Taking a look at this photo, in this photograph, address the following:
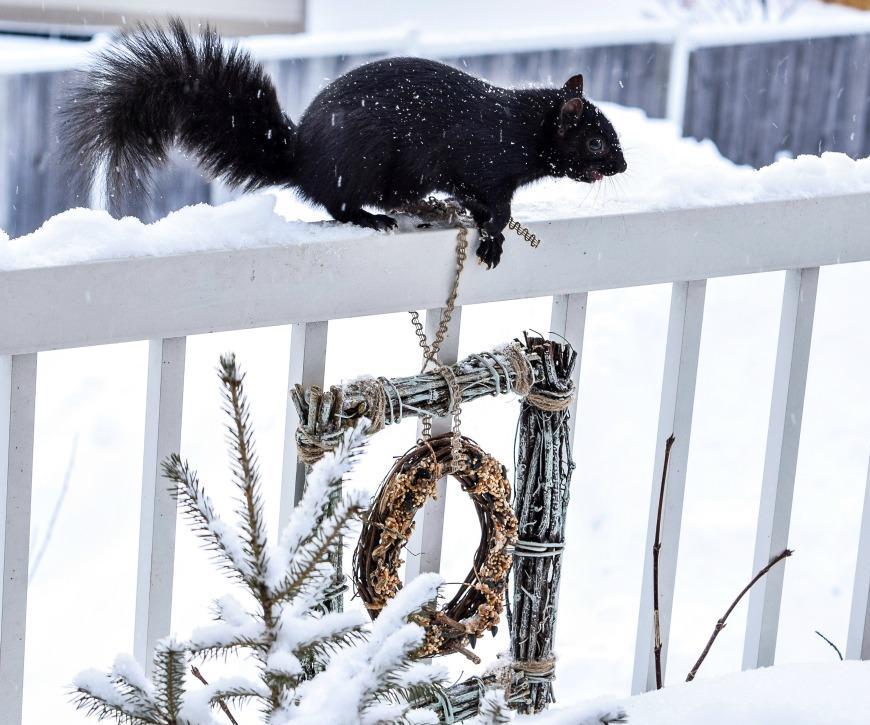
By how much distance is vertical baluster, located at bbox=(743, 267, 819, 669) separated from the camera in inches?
50.2

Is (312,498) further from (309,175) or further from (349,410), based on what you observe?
(309,175)

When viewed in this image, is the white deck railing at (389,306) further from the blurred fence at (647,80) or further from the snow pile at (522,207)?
the blurred fence at (647,80)

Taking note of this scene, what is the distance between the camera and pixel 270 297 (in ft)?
3.29

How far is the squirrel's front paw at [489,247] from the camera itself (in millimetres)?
1075

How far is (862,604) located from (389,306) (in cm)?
74

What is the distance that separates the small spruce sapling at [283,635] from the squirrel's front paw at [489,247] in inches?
14.5

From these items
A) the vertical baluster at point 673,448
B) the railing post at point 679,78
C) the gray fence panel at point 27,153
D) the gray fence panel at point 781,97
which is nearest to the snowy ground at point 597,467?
the vertical baluster at point 673,448

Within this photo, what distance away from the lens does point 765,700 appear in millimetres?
1137

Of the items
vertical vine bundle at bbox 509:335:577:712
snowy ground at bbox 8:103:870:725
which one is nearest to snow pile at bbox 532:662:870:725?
vertical vine bundle at bbox 509:335:577:712

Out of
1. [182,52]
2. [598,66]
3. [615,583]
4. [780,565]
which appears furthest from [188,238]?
[598,66]

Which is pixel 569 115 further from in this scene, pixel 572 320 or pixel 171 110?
pixel 171 110

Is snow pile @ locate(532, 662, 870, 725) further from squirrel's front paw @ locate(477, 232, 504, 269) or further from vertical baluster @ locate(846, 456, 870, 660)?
squirrel's front paw @ locate(477, 232, 504, 269)

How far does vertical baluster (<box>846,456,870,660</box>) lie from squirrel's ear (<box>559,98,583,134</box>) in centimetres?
61

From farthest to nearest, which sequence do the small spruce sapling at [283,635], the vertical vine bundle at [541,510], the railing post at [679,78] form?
the railing post at [679,78] < the vertical vine bundle at [541,510] < the small spruce sapling at [283,635]
